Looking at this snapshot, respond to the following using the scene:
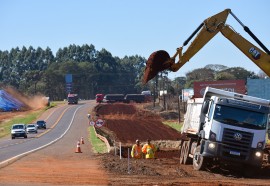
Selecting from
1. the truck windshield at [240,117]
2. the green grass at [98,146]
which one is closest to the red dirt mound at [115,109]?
the green grass at [98,146]

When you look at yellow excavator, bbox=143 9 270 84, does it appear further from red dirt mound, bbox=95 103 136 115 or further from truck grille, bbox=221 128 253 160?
red dirt mound, bbox=95 103 136 115

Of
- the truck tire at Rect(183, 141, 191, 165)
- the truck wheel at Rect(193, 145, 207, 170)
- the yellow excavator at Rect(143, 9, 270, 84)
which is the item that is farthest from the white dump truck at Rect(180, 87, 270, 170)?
the truck tire at Rect(183, 141, 191, 165)

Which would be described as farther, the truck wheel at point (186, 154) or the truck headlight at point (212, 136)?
the truck wheel at point (186, 154)

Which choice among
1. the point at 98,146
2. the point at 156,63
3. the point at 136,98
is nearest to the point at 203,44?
the point at 156,63

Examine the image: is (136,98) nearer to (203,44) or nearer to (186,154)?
(186,154)

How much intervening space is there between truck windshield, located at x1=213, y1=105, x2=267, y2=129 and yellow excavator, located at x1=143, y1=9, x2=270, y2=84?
3.37 m

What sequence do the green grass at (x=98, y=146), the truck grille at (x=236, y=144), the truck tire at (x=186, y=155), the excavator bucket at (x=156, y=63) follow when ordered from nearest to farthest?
1. the truck grille at (x=236, y=144)
2. the excavator bucket at (x=156, y=63)
3. the truck tire at (x=186, y=155)
4. the green grass at (x=98, y=146)

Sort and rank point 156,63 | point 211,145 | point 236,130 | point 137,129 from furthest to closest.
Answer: point 137,129
point 156,63
point 211,145
point 236,130

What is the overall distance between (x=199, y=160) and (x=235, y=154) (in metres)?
1.93

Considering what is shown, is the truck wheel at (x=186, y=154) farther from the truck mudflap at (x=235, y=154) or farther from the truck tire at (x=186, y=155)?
the truck mudflap at (x=235, y=154)

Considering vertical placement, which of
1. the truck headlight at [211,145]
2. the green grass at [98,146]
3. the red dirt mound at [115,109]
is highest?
the red dirt mound at [115,109]

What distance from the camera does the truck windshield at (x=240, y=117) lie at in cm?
2302

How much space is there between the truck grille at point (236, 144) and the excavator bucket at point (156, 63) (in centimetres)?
426

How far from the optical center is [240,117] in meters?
23.1
